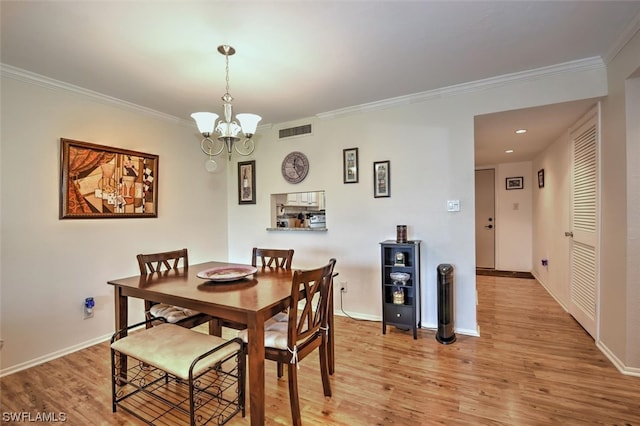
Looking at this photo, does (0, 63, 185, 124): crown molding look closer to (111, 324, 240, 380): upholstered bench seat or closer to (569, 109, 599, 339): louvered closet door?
(111, 324, 240, 380): upholstered bench seat

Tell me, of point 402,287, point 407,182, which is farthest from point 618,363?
point 407,182

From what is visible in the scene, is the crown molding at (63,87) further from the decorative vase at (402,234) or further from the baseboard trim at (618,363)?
the baseboard trim at (618,363)

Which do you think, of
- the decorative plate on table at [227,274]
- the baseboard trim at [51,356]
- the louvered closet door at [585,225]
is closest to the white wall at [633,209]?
the louvered closet door at [585,225]

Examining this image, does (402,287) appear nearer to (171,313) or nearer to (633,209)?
(633,209)

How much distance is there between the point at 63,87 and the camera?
2.65m

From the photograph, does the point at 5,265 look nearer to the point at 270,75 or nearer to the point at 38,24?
the point at 38,24

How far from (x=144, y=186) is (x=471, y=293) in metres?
3.53

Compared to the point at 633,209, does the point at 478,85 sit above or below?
above

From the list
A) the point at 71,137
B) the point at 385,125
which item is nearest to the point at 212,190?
the point at 71,137

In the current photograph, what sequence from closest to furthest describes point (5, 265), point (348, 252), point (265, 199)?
point (5, 265), point (348, 252), point (265, 199)

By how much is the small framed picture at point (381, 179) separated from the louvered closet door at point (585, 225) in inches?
69.6

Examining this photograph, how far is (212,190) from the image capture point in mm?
4109

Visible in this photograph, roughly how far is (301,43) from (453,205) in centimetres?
200

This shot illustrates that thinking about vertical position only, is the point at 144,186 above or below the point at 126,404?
above
